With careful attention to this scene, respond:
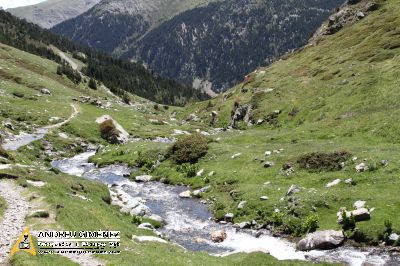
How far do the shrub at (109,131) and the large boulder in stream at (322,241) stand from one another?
52.6 m

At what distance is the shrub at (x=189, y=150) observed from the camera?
173 feet

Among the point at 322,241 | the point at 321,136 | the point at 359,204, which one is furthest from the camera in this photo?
the point at 321,136

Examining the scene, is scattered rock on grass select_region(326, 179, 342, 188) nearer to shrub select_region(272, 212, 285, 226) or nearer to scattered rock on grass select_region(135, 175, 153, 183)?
shrub select_region(272, 212, 285, 226)

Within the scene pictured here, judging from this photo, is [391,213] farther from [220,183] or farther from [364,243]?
[220,183]

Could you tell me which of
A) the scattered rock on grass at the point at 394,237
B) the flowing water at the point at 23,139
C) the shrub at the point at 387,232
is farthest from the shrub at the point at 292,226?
the flowing water at the point at 23,139

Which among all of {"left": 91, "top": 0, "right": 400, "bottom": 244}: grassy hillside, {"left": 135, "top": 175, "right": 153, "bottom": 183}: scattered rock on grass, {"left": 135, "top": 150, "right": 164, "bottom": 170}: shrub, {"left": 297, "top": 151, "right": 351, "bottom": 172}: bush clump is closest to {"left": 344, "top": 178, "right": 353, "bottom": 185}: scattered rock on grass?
{"left": 91, "top": 0, "right": 400, "bottom": 244}: grassy hillside

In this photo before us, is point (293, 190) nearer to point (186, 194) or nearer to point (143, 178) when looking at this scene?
point (186, 194)

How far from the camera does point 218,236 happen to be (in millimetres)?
30781

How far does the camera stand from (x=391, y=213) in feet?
91.8

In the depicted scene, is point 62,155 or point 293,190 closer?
point 293,190

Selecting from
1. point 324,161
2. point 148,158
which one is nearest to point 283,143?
point 324,161

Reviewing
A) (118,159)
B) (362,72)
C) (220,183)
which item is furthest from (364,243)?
(362,72)

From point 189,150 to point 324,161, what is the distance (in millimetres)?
19180

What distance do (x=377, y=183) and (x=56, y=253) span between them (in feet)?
79.5
